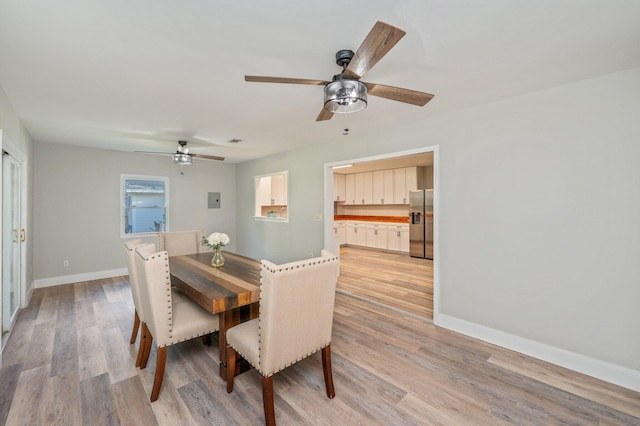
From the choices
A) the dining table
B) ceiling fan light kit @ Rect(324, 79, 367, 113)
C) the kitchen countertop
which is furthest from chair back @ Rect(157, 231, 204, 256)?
the kitchen countertop

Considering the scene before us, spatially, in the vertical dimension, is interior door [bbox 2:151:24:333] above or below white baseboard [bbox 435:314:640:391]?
above

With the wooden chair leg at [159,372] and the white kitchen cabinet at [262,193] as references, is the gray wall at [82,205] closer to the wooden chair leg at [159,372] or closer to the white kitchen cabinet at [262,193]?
the white kitchen cabinet at [262,193]

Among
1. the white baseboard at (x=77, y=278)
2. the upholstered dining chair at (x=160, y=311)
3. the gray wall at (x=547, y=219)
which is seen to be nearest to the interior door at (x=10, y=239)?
the white baseboard at (x=77, y=278)

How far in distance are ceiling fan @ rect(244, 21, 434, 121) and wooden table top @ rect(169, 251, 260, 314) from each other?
150 cm

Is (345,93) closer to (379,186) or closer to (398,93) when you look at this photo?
(398,93)

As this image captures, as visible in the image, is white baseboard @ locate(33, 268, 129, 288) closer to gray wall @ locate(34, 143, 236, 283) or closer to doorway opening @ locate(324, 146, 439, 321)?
gray wall @ locate(34, 143, 236, 283)

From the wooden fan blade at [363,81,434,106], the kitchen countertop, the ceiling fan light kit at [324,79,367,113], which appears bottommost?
the kitchen countertop

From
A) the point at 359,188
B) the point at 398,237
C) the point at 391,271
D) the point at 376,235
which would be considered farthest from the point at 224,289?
the point at 359,188

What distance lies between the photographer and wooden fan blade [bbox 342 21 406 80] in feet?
3.97

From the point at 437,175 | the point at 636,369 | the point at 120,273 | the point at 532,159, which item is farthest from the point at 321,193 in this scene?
the point at 120,273

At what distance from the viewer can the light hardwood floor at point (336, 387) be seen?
5.89 feet

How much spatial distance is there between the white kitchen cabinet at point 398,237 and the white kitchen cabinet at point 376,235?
12 centimetres

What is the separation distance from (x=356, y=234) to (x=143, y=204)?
18.3ft

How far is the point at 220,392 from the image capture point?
2.03 metres
